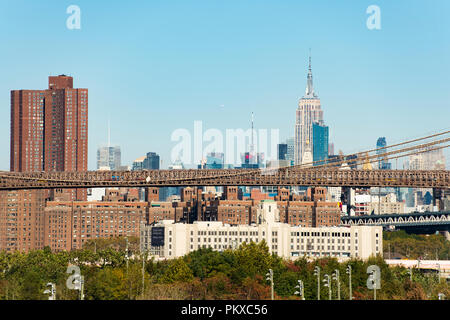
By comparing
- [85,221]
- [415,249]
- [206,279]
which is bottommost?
[415,249]

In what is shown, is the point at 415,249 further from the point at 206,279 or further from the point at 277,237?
the point at 206,279

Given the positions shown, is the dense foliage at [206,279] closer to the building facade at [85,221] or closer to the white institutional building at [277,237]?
the white institutional building at [277,237]

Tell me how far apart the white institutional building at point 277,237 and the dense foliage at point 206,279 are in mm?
26515

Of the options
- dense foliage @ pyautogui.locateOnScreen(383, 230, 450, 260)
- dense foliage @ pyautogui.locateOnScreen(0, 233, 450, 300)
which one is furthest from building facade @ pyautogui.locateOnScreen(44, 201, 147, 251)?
dense foliage @ pyautogui.locateOnScreen(0, 233, 450, 300)

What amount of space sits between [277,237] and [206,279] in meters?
49.2

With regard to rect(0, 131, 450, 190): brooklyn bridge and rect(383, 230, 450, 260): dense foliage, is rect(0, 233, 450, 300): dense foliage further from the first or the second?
rect(383, 230, 450, 260): dense foliage

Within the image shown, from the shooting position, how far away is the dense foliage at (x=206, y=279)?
63188 millimetres

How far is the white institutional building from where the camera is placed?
128 m

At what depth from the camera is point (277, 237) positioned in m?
127

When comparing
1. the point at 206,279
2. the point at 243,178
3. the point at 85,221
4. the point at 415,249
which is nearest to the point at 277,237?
the point at 243,178

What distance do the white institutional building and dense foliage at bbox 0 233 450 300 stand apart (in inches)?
1044

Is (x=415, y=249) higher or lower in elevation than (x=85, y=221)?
lower
